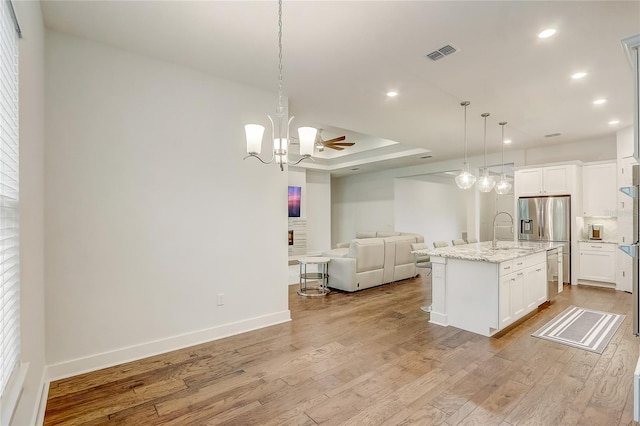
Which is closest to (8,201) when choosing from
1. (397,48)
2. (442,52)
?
(397,48)

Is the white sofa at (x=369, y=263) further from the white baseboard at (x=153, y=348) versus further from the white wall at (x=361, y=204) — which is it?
the white wall at (x=361, y=204)

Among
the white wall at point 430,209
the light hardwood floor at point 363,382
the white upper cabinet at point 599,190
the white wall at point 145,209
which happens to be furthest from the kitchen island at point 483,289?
the white wall at point 430,209

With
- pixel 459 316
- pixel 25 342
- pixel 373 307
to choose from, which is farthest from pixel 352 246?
pixel 25 342

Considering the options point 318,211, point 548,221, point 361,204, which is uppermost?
point 361,204

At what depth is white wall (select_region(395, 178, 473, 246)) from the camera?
9.73 metres

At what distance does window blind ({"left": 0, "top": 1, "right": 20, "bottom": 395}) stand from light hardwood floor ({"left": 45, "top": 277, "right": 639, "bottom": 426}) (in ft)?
3.23

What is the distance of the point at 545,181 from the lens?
21.1 feet

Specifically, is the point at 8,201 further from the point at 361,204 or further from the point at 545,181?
the point at 361,204

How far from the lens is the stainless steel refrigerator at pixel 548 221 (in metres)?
6.12

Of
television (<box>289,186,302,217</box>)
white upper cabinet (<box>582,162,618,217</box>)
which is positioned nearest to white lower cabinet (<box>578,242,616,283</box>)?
white upper cabinet (<box>582,162,618,217</box>)

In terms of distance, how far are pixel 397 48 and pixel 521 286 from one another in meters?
3.24

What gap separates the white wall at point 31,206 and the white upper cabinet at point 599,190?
8210 millimetres

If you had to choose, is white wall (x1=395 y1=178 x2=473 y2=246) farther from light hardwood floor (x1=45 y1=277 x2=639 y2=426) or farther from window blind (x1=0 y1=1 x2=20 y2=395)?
window blind (x1=0 y1=1 x2=20 y2=395)

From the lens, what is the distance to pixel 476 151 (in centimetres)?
735
